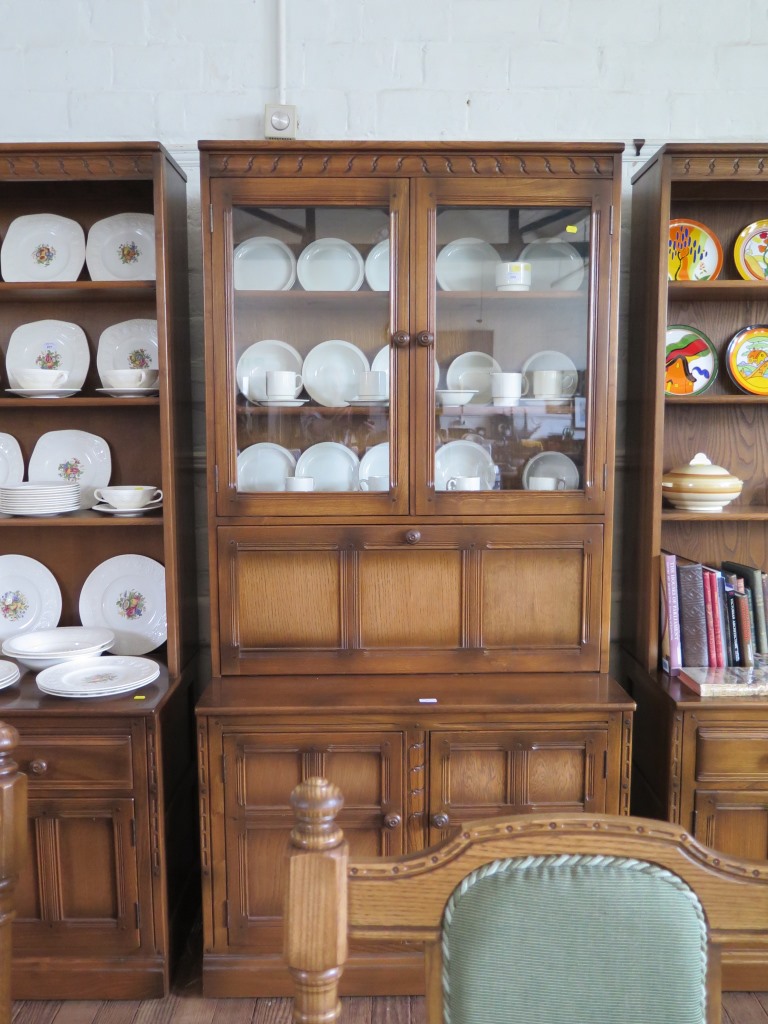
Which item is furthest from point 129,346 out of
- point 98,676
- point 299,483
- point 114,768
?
point 114,768

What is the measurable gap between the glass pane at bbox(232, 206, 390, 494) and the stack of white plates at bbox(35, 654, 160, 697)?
530mm

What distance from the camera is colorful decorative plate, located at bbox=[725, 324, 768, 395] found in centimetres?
236

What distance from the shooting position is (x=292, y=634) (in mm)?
2145

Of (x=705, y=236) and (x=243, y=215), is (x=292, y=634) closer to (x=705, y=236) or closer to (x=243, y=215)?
(x=243, y=215)

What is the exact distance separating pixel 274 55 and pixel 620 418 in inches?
56.0

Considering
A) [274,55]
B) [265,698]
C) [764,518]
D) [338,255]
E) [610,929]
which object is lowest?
[265,698]

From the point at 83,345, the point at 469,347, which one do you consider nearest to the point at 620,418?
the point at 469,347

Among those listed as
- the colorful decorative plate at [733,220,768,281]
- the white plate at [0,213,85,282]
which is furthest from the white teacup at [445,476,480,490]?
the white plate at [0,213,85,282]

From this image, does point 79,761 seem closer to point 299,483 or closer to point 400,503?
point 299,483

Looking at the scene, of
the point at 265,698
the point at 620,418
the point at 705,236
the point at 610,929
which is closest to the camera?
the point at 610,929

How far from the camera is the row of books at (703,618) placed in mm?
2168

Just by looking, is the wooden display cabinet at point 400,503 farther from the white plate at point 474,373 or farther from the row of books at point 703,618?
the row of books at point 703,618

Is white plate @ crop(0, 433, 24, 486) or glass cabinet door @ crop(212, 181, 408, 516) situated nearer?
glass cabinet door @ crop(212, 181, 408, 516)

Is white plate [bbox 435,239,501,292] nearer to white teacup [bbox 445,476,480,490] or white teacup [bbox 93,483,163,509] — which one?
white teacup [bbox 445,476,480,490]
